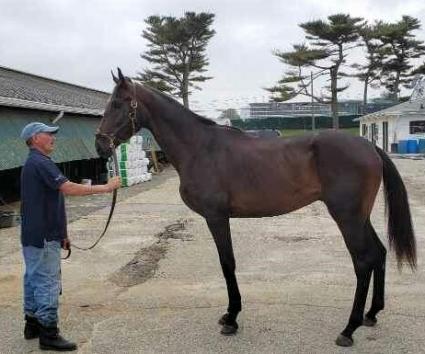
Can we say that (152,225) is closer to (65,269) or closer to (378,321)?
(65,269)

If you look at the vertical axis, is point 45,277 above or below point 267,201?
below

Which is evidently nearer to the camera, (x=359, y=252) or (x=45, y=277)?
(x=45, y=277)

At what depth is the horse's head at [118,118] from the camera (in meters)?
4.32

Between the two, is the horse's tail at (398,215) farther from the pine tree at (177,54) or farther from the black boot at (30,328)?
the pine tree at (177,54)

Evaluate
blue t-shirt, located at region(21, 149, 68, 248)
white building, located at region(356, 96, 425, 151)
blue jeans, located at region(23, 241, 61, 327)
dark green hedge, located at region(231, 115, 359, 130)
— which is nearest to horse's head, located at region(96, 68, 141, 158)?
blue t-shirt, located at region(21, 149, 68, 248)

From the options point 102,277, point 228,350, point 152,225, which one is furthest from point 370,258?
point 152,225

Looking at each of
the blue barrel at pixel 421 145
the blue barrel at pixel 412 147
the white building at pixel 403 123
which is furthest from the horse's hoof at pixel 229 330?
the white building at pixel 403 123

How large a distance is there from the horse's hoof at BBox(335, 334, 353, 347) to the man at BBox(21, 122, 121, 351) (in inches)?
73.8

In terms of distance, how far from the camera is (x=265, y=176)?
4.29m

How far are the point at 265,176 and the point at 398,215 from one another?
1.13m

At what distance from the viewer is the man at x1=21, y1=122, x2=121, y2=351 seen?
387 cm

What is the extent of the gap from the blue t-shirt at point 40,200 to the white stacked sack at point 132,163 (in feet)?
41.7

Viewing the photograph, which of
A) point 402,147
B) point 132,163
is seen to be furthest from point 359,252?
point 402,147

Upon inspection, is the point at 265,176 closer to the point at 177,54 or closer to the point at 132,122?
the point at 132,122
